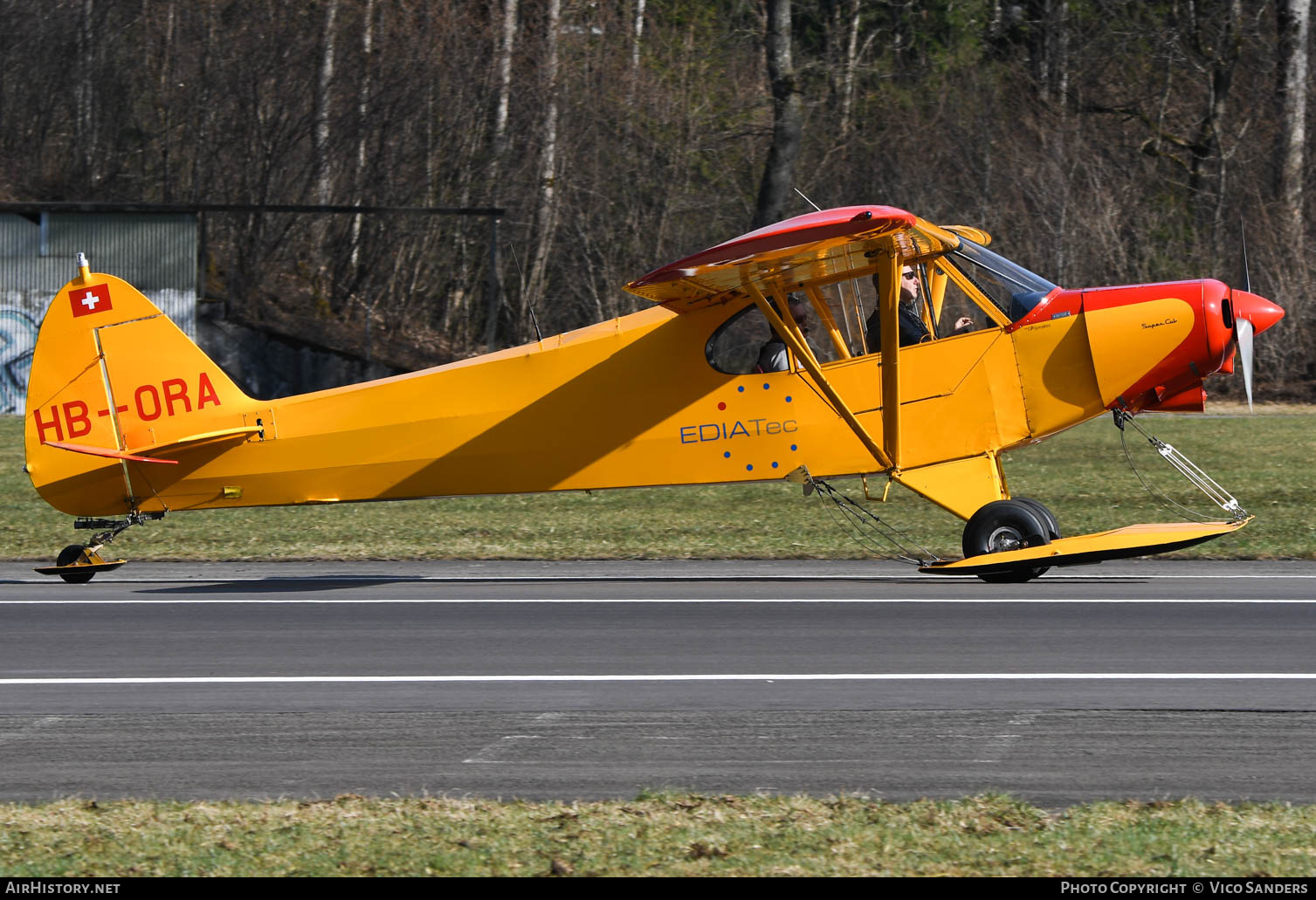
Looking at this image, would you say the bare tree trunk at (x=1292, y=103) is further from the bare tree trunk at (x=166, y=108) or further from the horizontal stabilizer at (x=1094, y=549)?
the bare tree trunk at (x=166, y=108)

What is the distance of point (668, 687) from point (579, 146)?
978 inches

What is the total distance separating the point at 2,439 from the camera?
23.1 meters

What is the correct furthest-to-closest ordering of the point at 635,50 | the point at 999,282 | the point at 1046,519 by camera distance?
the point at 635,50
the point at 999,282
the point at 1046,519

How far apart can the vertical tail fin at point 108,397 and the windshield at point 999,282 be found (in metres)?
5.70

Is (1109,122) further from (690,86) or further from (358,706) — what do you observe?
(358,706)

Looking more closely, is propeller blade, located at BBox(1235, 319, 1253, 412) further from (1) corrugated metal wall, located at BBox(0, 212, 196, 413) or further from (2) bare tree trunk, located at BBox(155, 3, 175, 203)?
(2) bare tree trunk, located at BBox(155, 3, 175, 203)

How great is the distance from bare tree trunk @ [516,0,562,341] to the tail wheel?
19.4 m

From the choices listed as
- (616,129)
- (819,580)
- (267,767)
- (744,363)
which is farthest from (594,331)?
(616,129)

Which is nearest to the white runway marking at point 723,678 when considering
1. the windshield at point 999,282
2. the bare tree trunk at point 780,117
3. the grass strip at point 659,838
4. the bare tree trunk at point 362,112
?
the grass strip at point 659,838

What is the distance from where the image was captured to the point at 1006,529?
394 inches

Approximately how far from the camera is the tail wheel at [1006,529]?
9891 mm

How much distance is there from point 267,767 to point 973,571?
18.0 ft

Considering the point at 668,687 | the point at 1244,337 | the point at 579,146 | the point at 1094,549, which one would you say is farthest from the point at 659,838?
the point at 579,146

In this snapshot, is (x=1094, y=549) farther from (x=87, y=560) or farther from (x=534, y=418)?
(x=87, y=560)
